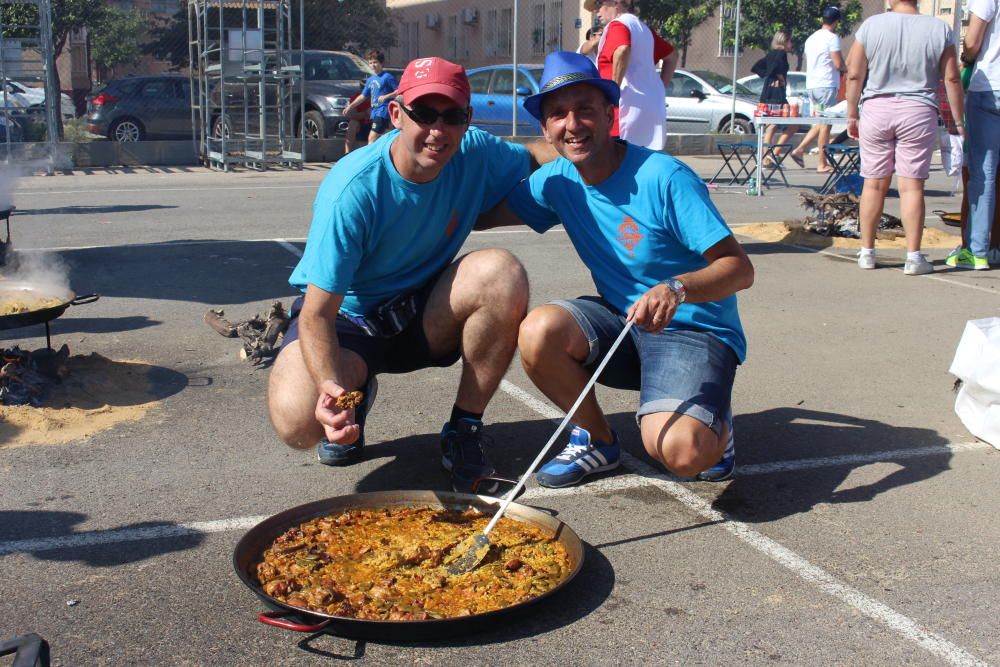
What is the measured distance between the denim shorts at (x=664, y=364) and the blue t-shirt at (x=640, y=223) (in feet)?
0.25

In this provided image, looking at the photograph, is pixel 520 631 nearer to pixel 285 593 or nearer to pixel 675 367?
pixel 285 593

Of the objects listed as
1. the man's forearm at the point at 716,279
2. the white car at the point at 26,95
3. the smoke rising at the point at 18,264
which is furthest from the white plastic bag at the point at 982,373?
the white car at the point at 26,95

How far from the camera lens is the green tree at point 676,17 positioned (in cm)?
3278

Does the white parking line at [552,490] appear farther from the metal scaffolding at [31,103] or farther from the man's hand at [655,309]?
the metal scaffolding at [31,103]

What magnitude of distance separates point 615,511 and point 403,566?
919 mm

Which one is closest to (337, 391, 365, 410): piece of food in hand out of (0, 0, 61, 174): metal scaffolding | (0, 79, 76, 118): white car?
(0, 0, 61, 174): metal scaffolding

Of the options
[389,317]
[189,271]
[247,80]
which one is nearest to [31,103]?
[247,80]

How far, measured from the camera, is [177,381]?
5359 millimetres

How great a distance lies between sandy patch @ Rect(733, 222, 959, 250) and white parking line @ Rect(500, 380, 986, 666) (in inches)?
215

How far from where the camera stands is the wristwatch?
11.9 ft

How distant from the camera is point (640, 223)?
12.9ft

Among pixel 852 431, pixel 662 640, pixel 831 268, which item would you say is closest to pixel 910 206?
pixel 831 268

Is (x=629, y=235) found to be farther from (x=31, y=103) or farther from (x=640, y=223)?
(x=31, y=103)

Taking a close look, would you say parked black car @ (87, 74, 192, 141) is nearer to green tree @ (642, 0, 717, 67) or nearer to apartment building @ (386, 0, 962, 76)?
apartment building @ (386, 0, 962, 76)
